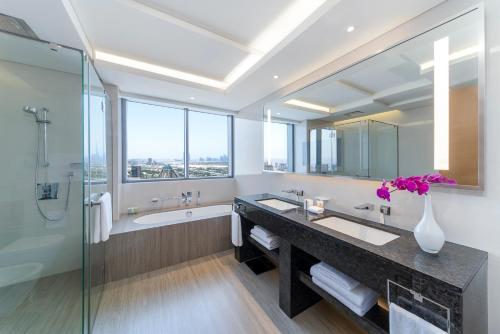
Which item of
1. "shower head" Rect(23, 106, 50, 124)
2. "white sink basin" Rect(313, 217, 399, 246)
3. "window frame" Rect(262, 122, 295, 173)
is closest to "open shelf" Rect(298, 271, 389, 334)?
"white sink basin" Rect(313, 217, 399, 246)

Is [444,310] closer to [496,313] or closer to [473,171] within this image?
[496,313]

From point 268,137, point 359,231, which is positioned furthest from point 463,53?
point 268,137

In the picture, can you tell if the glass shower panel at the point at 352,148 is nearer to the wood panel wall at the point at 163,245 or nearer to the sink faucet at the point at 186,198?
the wood panel wall at the point at 163,245

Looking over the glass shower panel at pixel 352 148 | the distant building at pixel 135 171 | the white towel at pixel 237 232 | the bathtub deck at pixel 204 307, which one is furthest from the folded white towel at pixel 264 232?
the distant building at pixel 135 171

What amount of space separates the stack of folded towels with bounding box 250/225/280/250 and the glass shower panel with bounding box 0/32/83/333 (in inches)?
67.6

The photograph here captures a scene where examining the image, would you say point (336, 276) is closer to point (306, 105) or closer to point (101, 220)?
point (306, 105)

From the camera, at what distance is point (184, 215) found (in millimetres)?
3379

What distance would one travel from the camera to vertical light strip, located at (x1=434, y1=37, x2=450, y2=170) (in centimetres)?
125

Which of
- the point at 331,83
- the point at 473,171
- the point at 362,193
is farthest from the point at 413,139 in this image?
the point at 331,83

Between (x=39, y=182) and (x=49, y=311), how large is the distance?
1330mm

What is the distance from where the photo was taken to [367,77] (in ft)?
5.53

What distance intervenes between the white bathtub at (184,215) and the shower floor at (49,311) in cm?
98

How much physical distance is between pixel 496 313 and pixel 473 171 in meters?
0.80

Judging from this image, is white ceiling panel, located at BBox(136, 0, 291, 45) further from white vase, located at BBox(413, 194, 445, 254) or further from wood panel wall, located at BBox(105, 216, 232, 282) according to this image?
wood panel wall, located at BBox(105, 216, 232, 282)
